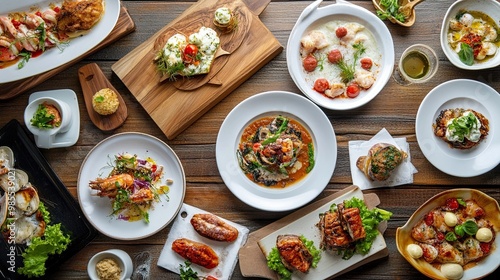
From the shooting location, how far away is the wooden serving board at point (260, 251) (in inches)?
183

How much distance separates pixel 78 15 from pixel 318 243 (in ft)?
9.16

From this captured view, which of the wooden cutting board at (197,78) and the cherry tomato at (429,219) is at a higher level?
the wooden cutting board at (197,78)

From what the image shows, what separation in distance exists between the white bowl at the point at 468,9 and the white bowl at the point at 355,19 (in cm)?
49

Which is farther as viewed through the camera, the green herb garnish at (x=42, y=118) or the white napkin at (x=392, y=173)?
the white napkin at (x=392, y=173)

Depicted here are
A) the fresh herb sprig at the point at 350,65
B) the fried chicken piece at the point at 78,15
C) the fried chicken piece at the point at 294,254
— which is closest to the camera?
the fried chicken piece at the point at 294,254

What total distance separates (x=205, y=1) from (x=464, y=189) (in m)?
2.76

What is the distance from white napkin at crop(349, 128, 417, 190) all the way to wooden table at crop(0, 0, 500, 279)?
0.06 m

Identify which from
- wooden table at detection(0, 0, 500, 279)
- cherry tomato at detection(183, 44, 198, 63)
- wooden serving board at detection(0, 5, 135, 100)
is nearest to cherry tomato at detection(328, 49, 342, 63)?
wooden table at detection(0, 0, 500, 279)

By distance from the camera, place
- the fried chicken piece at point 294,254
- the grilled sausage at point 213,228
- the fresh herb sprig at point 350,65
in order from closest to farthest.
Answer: the fried chicken piece at point 294,254 → the grilled sausage at point 213,228 → the fresh herb sprig at point 350,65

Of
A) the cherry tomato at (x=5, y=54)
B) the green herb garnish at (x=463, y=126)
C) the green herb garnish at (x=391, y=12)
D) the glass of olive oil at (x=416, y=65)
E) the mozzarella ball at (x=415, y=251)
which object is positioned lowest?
the mozzarella ball at (x=415, y=251)

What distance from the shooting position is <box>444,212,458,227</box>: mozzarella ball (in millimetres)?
4590

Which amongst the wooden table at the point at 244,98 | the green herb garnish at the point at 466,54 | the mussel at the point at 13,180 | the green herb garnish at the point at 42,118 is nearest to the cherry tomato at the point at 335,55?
the wooden table at the point at 244,98

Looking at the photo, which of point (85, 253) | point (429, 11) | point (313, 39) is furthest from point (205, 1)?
point (85, 253)

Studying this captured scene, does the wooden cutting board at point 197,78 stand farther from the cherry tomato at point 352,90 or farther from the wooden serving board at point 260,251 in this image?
the wooden serving board at point 260,251
